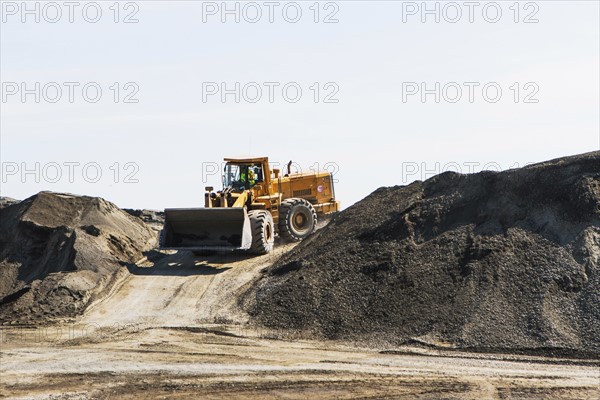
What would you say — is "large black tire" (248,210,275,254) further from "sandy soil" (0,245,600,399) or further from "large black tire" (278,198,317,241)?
"sandy soil" (0,245,600,399)

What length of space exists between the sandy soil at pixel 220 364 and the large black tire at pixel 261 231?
119 inches

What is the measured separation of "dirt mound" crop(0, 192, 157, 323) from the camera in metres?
21.7

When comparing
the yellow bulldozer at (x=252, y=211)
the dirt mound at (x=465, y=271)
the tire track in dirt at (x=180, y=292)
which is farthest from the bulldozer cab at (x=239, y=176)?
the dirt mound at (x=465, y=271)

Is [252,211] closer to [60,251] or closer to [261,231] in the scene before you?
[261,231]

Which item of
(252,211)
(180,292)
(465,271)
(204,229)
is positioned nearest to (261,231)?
(252,211)

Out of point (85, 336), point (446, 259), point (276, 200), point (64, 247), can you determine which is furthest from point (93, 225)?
point (446, 259)

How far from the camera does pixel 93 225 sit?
86.0ft

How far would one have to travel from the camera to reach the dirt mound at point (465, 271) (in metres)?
17.7

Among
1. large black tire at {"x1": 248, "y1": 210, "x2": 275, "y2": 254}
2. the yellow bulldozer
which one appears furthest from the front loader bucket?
large black tire at {"x1": 248, "y1": 210, "x2": 275, "y2": 254}

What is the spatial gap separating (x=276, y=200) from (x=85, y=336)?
8745 millimetres

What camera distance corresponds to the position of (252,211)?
25469 mm

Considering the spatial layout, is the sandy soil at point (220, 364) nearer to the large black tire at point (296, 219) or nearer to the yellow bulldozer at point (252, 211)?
the yellow bulldozer at point (252, 211)

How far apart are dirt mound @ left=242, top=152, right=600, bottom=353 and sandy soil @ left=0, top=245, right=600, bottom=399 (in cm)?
79

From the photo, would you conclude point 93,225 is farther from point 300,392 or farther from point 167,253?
point 300,392
